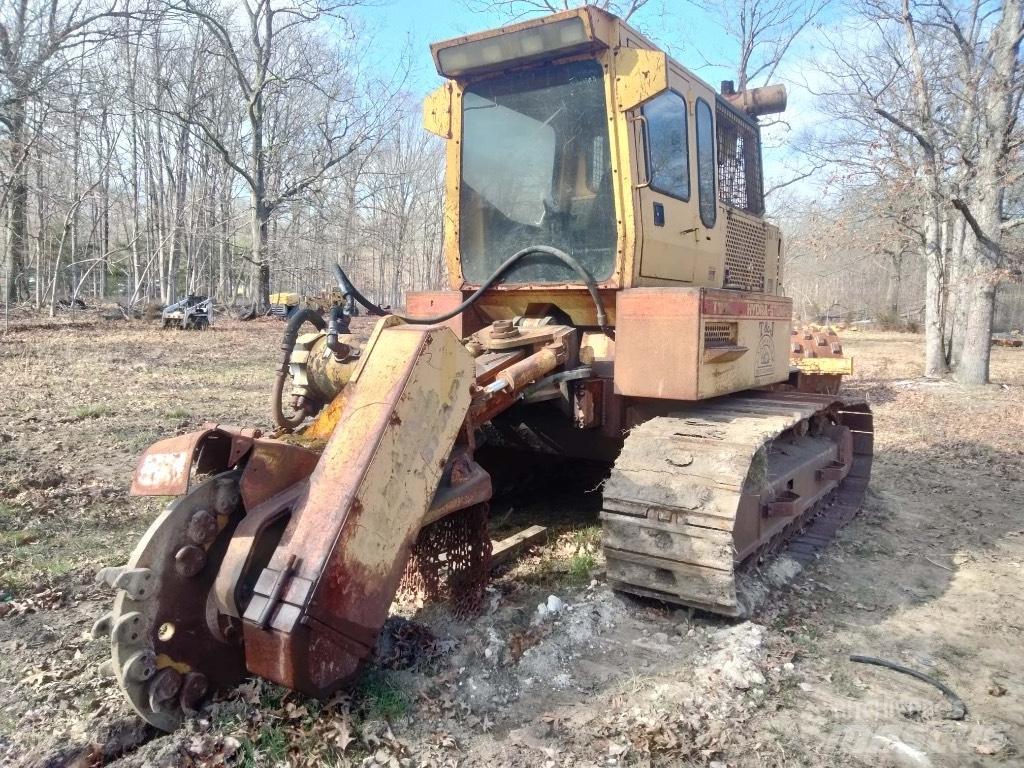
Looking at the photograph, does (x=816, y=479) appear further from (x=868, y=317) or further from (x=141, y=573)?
(x=868, y=317)

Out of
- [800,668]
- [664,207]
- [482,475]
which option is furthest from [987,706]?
[664,207]

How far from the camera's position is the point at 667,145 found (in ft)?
14.8

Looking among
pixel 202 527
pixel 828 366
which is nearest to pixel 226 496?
pixel 202 527

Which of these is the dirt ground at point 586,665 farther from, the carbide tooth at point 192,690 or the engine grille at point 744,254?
the engine grille at point 744,254

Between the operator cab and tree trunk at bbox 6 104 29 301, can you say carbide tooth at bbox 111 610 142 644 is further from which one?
tree trunk at bbox 6 104 29 301

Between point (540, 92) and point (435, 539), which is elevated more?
point (540, 92)

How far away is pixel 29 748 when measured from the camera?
2.51 metres

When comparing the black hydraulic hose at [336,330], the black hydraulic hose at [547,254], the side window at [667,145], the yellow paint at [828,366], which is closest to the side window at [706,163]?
the side window at [667,145]

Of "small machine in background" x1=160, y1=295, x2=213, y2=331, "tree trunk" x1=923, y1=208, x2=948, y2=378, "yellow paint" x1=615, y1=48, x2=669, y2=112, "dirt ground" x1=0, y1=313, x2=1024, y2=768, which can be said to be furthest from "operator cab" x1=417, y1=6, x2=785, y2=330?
"small machine in background" x1=160, y1=295, x2=213, y2=331

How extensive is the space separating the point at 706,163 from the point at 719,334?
1.43m

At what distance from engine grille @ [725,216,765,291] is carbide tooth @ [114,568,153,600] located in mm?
4095

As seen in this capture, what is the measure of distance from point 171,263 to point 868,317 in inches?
1322

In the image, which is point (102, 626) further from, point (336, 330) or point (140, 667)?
point (336, 330)

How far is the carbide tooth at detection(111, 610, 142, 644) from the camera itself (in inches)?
90.7
